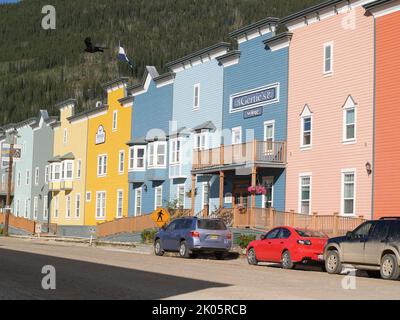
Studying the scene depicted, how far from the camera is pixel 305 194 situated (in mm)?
34188

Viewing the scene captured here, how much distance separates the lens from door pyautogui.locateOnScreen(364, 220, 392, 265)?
2067 cm

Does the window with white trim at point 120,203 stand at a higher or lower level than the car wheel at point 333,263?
higher

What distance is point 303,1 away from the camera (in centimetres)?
16075

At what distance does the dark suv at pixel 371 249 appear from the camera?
2025 centimetres

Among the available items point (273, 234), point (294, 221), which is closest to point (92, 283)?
point (273, 234)

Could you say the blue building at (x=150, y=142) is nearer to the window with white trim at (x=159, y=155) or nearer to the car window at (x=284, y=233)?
the window with white trim at (x=159, y=155)

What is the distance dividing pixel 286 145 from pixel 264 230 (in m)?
4.63

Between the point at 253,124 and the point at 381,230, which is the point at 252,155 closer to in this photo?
the point at 253,124

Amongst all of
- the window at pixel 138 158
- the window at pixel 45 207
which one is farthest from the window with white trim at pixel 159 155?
the window at pixel 45 207

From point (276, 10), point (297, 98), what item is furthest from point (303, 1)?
point (297, 98)

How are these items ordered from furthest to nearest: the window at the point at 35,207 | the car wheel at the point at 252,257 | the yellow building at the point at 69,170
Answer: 1. the window at the point at 35,207
2. the yellow building at the point at 69,170
3. the car wheel at the point at 252,257

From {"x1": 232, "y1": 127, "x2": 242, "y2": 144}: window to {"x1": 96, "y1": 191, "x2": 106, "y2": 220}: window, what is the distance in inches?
718

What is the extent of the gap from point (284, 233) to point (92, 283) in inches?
388

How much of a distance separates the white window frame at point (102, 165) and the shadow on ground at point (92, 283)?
3324 cm
